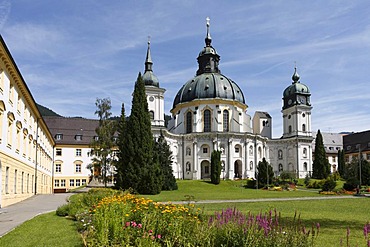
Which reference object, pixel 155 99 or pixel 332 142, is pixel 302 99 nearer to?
pixel 332 142

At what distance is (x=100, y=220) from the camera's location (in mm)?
9195

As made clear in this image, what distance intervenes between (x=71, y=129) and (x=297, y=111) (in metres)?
50.3

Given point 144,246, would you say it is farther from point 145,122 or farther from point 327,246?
point 145,122

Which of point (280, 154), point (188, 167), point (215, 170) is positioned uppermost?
point (280, 154)

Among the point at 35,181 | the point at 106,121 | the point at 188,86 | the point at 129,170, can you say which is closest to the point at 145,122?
the point at 129,170

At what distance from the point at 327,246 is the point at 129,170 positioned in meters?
32.3

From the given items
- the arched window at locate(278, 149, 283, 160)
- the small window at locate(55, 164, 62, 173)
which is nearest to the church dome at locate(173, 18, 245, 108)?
the arched window at locate(278, 149, 283, 160)

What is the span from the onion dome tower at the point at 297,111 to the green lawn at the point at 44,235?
7808cm

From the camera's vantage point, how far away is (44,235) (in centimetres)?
1174

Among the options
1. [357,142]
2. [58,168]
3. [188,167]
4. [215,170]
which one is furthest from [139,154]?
[357,142]

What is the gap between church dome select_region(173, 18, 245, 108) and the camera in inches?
3086

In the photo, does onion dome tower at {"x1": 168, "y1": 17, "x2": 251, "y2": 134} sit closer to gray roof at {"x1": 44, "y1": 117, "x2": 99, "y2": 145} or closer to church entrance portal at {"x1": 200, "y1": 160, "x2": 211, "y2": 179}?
church entrance portal at {"x1": 200, "y1": 160, "x2": 211, "y2": 179}

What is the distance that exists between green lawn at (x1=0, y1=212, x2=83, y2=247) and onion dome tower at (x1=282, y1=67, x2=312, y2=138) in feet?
256

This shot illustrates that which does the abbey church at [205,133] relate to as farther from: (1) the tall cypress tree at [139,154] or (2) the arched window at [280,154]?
(1) the tall cypress tree at [139,154]
